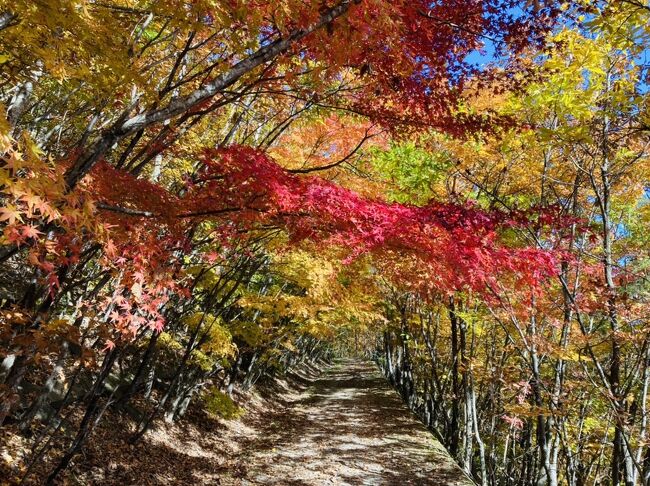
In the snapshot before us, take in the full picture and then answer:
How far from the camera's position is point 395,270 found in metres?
10.0

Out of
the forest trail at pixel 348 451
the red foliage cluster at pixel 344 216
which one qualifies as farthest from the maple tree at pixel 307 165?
the forest trail at pixel 348 451

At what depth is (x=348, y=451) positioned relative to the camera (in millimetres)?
11938

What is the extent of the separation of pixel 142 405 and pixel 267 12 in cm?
1117

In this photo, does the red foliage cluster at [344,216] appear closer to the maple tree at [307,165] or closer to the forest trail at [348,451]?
the maple tree at [307,165]

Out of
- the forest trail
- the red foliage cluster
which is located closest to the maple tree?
the red foliage cluster

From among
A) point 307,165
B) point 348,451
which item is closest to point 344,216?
point 307,165

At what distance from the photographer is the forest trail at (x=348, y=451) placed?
32.1ft

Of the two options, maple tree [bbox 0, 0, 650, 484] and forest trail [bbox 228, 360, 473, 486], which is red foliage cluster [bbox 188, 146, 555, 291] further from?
forest trail [bbox 228, 360, 473, 486]

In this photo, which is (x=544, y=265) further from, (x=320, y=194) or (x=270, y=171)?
(x=270, y=171)

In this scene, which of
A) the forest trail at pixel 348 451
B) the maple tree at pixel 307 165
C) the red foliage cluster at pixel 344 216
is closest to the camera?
the maple tree at pixel 307 165

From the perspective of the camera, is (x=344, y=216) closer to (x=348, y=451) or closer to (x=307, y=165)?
(x=307, y=165)

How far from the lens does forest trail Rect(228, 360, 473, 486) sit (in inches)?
385

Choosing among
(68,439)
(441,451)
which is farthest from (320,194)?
(441,451)

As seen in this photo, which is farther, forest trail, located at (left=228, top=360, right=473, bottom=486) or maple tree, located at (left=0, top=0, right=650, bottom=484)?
forest trail, located at (left=228, top=360, right=473, bottom=486)
